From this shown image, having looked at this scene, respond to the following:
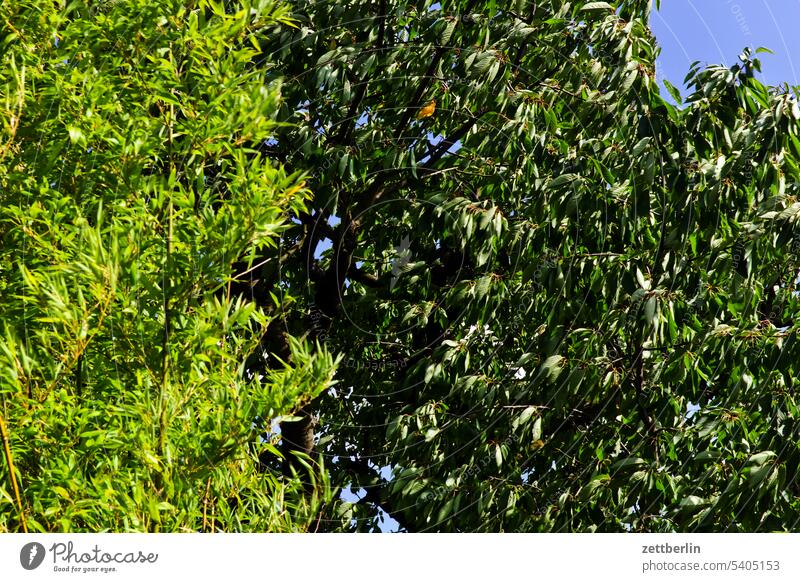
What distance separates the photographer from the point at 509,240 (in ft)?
15.5

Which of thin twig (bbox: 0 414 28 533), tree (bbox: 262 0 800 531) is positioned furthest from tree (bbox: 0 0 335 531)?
tree (bbox: 262 0 800 531)

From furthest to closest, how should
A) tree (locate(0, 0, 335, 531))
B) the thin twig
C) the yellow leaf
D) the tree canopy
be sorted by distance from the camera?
the yellow leaf, the tree canopy, tree (locate(0, 0, 335, 531)), the thin twig

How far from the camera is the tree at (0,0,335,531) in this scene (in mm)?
2689

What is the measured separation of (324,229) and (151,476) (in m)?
2.93

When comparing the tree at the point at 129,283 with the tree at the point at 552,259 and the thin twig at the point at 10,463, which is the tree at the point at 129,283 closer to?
the thin twig at the point at 10,463

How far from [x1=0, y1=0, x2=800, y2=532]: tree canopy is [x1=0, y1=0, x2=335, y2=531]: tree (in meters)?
0.01

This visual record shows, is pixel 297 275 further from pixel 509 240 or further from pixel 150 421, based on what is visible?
pixel 150 421

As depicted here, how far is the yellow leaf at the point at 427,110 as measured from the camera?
16.6 ft
